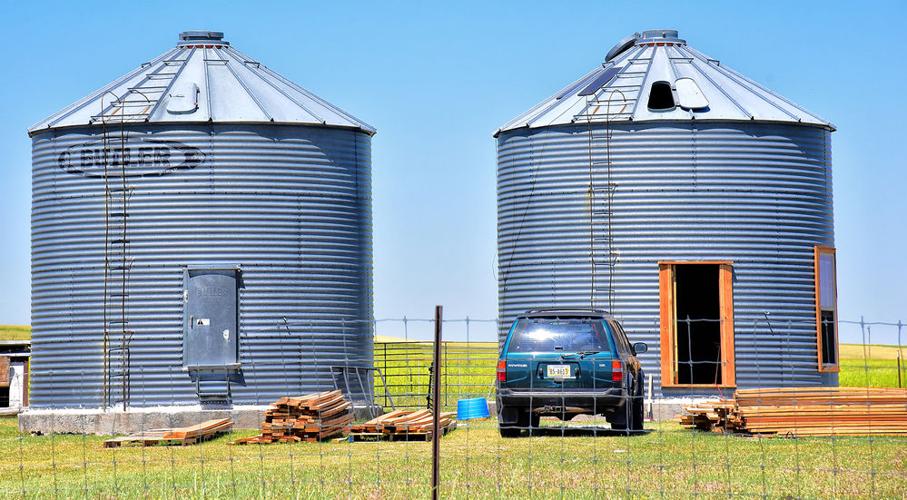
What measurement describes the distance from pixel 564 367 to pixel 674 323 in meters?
7.39

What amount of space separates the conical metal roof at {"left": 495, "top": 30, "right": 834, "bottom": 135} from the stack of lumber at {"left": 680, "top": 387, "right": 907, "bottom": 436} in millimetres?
7441

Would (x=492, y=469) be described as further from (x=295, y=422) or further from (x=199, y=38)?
(x=199, y=38)

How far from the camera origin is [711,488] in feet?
46.9

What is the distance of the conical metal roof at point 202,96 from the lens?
27.8m

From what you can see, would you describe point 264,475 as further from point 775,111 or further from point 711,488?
point 775,111

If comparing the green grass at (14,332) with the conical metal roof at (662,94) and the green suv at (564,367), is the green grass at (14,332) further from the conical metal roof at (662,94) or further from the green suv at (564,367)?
the green suv at (564,367)

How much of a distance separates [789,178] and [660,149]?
2.73m

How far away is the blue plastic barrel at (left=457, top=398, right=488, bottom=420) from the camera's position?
2764cm

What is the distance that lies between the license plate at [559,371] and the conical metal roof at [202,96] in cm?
957

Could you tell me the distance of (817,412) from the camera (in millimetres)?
22000

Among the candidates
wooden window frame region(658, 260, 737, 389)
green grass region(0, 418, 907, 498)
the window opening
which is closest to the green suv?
green grass region(0, 418, 907, 498)

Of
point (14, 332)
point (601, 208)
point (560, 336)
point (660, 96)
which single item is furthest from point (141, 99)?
point (14, 332)

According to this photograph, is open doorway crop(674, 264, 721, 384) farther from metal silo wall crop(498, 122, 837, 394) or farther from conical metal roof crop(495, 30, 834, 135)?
conical metal roof crop(495, 30, 834, 135)

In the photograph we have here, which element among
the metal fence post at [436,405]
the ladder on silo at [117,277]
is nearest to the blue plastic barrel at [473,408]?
the ladder on silo at [117,277]
